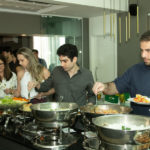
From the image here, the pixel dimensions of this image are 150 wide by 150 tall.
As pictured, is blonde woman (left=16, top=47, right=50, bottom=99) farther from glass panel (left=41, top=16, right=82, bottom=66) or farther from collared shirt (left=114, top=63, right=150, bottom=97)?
glass panel (left=41, top=16, right=82, bottom=66)

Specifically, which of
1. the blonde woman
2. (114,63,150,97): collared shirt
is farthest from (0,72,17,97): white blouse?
(114,63,150,97): collared shirt

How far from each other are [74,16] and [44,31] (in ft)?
2.77

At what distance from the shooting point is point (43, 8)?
5.08 meters

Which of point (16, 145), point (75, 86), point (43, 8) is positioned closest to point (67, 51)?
point (75, 86)

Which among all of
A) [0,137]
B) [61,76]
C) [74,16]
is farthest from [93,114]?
[74,16]

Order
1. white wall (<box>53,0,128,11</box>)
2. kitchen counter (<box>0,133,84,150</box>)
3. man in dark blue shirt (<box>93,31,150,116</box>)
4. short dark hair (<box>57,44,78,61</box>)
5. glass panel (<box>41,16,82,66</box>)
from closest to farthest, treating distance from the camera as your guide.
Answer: kitchen counter (<box>0,133,84,150</box>)
man in dark blue shirt (<box>93,31,150,116</box>)
short dark hair (<box>57,44,78,61</box>)
white wall (<box>53,0,128,11</box>)
glass panel (<box>41,16,82,66</box>)

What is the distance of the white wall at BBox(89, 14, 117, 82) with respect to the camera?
5.66m

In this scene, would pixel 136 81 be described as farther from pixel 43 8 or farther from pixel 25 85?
pixel 43 8

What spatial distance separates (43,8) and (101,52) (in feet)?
5.58

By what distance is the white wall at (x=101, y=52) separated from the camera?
18.6 ft

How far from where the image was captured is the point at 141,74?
221 centimetres

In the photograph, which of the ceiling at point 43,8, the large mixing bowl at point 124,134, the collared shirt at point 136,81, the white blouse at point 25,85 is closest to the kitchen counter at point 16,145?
the large mixing bowl at point 124,134

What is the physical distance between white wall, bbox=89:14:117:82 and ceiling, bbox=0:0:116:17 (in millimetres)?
Result: 544

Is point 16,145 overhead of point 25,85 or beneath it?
beneath
